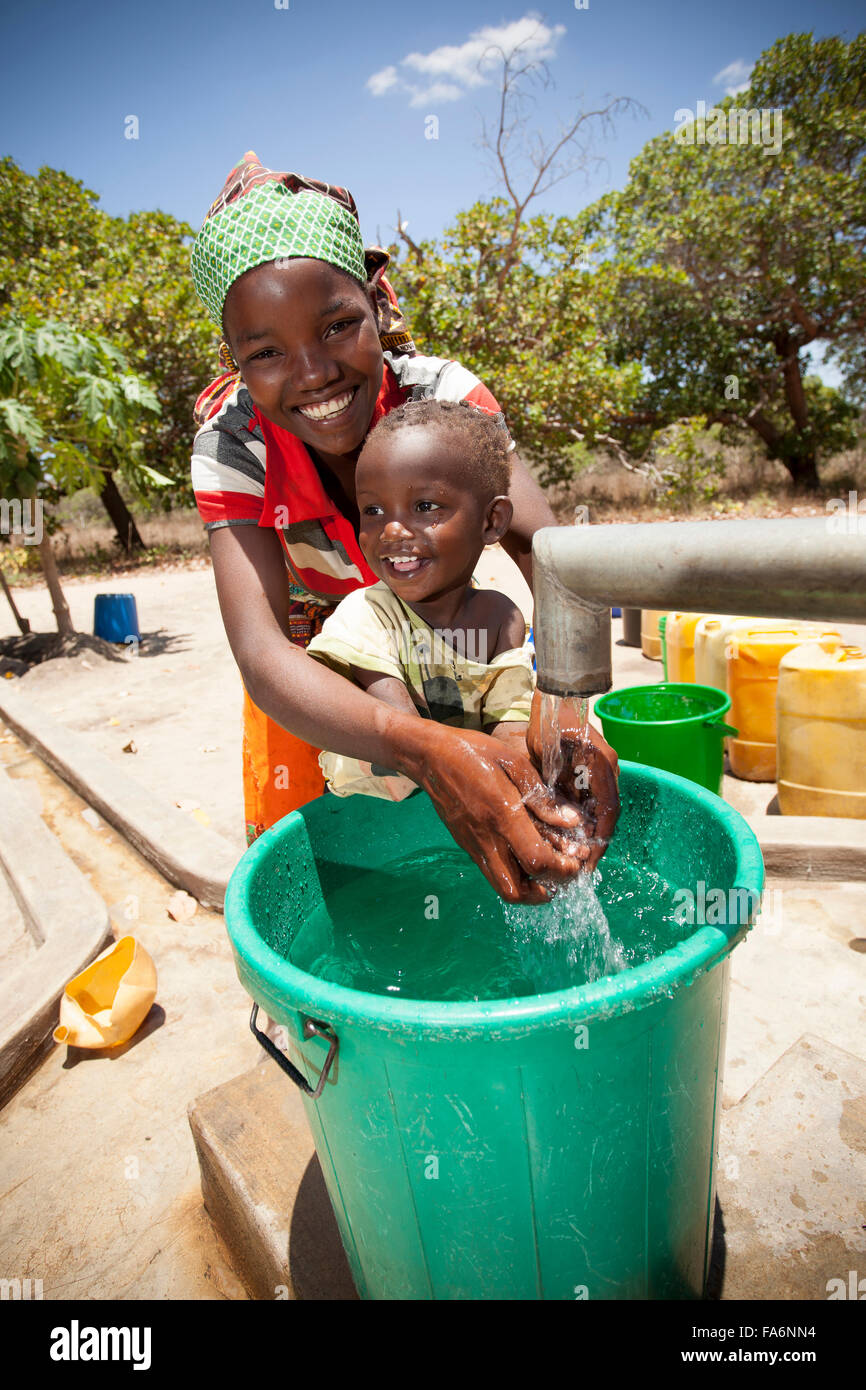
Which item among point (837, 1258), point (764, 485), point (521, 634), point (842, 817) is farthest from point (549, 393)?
point (837, 1258)

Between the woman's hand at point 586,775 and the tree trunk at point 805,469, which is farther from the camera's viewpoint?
the tree trunk at point 805,469

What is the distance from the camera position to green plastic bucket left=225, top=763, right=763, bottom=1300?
0.81 meters

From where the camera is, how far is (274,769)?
1831mm

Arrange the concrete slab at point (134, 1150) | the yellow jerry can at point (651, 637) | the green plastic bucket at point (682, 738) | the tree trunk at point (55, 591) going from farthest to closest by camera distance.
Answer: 1. the tree trunk at point (55, 591)
2. the yellow jerry can at point (651, 637)
3. the green plastic bucket at point (682, 738)
4. the concrete slab at point (134, 1150)

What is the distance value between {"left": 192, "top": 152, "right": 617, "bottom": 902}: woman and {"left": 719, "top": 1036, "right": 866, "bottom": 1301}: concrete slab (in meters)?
0.83

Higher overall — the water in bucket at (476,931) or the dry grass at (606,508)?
the dry grass at (606,508)

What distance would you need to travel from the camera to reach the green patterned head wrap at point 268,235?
1308 mm

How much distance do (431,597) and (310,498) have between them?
0.35m

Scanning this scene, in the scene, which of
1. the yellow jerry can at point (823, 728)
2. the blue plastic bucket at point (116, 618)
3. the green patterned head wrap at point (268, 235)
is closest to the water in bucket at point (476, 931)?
the green patterned head wrap at point (268, 235)

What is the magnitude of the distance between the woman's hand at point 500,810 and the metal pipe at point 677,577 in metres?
0.14

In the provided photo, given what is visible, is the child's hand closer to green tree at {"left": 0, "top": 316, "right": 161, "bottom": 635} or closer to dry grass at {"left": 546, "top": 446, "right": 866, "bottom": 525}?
green tree at {"left": 0, "top": 316, "right": 161, "bottom": 635}

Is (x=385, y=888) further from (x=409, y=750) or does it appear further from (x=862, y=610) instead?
(x=862, y=610)

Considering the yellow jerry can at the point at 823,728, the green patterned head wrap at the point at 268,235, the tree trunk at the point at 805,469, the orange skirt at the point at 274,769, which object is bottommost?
the yellow jerry can at the point at 823,728

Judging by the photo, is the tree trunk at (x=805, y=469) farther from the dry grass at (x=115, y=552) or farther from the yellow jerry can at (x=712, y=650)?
the yellow jerry can at (x=712, y=650)
